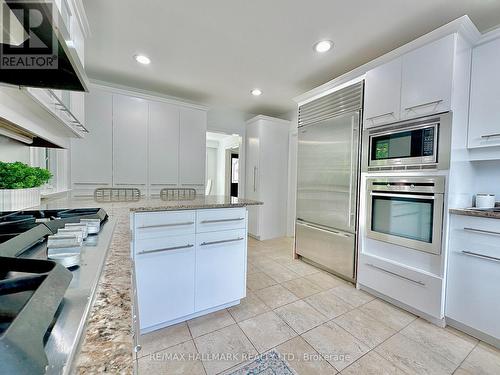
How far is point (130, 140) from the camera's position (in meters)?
2.93

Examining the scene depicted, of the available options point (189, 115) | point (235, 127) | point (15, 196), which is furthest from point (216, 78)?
point (15, 196)

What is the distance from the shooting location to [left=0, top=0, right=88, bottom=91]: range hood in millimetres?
549

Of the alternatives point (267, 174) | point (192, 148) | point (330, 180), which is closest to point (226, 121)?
point (192, 148)

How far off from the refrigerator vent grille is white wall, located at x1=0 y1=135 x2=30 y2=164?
272cm

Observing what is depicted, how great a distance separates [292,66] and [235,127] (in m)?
1.88

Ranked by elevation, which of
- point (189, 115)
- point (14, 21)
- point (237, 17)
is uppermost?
point (237, 17)

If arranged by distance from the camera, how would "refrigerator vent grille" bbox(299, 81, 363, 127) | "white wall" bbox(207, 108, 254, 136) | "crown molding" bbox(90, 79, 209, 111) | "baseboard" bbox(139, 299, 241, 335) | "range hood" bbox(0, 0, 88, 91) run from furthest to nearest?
1. "white wall" bbox(207, 108, 254, 136)
2. "crown molding" bbox(90, 79, 209, 111)
3. "refrigerator vent grille" bbox(299, 81, 363, 127)
4. "baseboard" bbox(139, 299, 241, 335)
5. "range hood" bbox(0, 0, 88, 91)

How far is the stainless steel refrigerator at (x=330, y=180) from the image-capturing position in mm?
2260

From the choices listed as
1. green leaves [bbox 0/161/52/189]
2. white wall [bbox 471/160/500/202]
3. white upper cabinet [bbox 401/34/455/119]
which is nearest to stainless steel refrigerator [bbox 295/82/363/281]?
white upper cabinet [bbox 401/34/455/119]

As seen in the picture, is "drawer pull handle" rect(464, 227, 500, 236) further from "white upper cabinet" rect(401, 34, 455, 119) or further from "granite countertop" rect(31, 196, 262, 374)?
"granite countertop" rect(31, 196, 262, 374)

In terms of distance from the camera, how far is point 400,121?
1.88 m

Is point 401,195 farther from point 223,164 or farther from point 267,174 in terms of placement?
point 223,164

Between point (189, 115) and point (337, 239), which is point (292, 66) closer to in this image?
point (189, 115)

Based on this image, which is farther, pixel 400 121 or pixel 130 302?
pixel 400 121
